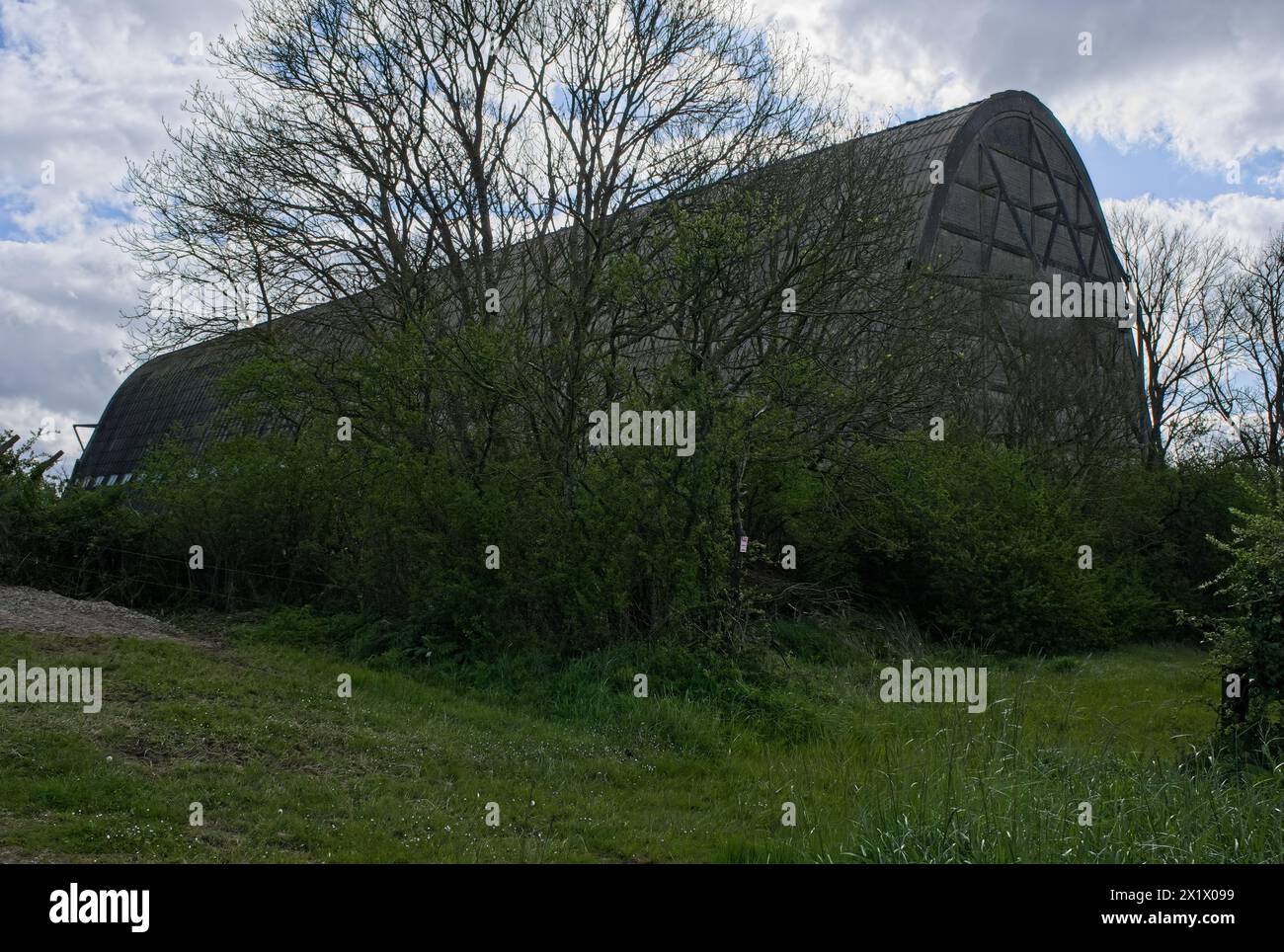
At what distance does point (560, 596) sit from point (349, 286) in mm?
8121

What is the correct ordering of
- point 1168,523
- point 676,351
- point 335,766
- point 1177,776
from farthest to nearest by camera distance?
point 1168,523
point 676,351
point 335,766
point 1177,776

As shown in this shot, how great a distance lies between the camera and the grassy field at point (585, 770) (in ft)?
21.9

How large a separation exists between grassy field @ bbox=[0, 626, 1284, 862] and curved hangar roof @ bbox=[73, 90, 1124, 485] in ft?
57.9

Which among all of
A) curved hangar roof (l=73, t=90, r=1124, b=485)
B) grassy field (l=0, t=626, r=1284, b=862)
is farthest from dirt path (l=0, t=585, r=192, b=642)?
curved hangar roof (l=73, t=90, r=1124, b=485)

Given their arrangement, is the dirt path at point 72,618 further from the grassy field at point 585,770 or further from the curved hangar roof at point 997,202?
the curved hangar roof at point 997,202

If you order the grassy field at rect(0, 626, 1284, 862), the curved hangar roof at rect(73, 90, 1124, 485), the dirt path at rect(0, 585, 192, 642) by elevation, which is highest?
the curved hangar roof at rect(73, 90, 1124, 485)

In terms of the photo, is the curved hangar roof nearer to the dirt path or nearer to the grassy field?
the dirt path

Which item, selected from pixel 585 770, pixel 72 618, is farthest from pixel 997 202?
pixel 585 770

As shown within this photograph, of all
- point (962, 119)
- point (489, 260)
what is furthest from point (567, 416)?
point (962, 119)

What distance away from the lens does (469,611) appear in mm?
14156

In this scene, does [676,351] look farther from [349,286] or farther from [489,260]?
[349,286]

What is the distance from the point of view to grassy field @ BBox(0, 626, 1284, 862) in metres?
6.66

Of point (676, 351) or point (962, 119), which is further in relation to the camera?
point (962, 119)

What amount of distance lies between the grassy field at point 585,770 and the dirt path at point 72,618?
0.85 meters
